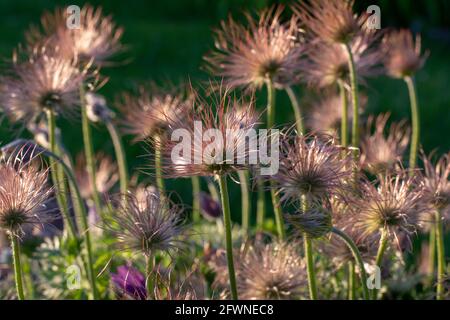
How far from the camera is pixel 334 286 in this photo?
2.92 meters

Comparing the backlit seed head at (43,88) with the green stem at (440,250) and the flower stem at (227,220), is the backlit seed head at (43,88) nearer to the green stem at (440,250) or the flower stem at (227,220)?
the flower stem at (227,220)

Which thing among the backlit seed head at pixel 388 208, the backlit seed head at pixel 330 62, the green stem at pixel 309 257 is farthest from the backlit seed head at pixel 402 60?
the green stem at pixel 309 257

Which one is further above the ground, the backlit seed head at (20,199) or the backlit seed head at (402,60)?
the backlit seed head at (402,60)

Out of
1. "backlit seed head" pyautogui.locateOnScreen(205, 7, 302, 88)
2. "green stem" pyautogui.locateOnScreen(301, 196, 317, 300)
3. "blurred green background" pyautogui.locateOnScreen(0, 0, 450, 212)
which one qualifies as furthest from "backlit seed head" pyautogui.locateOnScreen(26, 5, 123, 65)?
"blurred green background" pyautogui.locateOnScreen(0, 0, 450, 212)

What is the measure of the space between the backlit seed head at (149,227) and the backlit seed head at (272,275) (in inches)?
14.2

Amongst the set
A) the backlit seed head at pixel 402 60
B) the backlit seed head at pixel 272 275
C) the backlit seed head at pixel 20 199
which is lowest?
the backlit seed head at pixel 272 275

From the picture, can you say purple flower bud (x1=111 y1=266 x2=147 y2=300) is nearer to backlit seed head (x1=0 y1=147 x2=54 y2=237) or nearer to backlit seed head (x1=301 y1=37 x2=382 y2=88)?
backlit seed head (x1=0 y1=147 x2=54 y2=237)

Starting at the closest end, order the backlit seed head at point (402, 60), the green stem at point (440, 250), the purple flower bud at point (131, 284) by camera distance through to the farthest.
Result: the purple flower bud at point (131, 284) < the green stem at point (440, 250) < the backlit seed head at point (402, 60)

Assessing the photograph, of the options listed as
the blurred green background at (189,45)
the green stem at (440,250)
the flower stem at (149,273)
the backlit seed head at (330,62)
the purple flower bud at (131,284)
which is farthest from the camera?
the blurred green background at (189,45)

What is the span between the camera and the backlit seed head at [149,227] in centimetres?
205

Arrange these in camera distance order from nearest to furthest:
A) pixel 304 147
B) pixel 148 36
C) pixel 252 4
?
1. pixel 304 147
2. pixel 148 36
3. pixel 252 4
